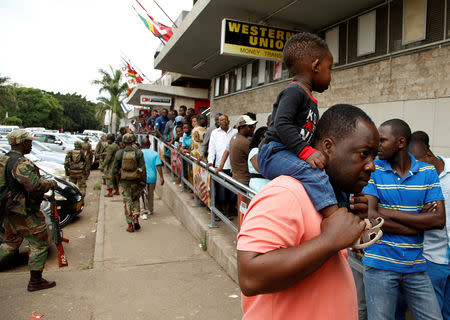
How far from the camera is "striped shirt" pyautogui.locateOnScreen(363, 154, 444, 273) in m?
2.49

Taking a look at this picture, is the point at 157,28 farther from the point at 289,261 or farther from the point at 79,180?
the point at 289,261

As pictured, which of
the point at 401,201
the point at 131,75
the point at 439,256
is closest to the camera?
the point at 401,201

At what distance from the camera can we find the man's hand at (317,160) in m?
1.46

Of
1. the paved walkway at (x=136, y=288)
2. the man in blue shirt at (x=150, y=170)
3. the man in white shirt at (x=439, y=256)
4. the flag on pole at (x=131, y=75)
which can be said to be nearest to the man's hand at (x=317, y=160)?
the man in white shirt at (x=439, y=256)

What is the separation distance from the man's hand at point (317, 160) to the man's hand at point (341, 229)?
255mm

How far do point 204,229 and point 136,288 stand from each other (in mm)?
1787

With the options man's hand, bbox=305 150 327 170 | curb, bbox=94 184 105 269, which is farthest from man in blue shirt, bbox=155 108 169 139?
man's hand, bbox=305 150 327 170

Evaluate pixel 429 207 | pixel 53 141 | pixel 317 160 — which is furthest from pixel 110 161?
pixel 317 160

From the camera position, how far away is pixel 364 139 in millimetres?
1377

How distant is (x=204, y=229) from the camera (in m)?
6.25

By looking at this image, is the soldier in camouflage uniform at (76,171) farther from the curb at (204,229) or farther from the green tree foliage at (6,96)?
the green tree foliage at (6,96)

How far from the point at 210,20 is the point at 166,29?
6.53 m

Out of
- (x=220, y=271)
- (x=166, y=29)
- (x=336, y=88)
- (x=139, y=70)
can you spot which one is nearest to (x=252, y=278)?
(x=220, y=271)

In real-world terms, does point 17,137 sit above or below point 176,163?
above
